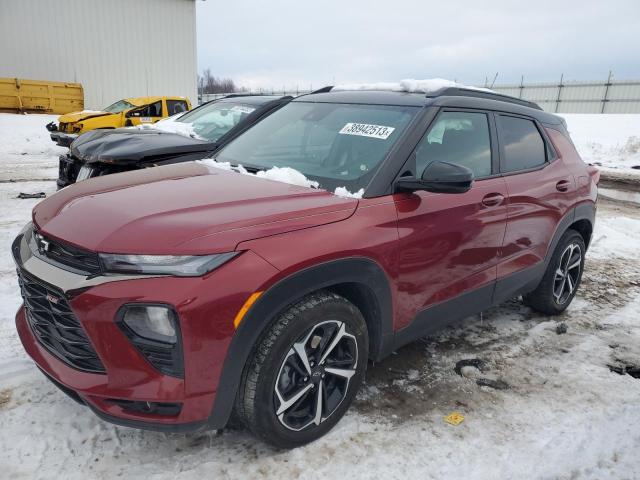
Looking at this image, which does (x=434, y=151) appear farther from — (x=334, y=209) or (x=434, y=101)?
(x=334, y=209)

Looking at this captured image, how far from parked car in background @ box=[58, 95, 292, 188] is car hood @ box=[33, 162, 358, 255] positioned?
4.46 feet

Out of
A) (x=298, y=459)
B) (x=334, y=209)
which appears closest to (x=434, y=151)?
(x=334, y=209)

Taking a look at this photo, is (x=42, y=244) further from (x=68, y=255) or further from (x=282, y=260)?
(x=282, y=260)

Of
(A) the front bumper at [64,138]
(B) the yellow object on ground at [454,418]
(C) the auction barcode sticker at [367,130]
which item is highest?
(C) the auction barcode sticker at [367,130]

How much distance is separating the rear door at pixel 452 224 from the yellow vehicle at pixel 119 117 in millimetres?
11394

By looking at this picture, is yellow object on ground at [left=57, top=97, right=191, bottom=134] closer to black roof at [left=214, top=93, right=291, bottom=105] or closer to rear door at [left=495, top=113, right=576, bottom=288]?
black roof at [left=214, top=93, right=291, bottom=105]

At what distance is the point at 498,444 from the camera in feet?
8.34

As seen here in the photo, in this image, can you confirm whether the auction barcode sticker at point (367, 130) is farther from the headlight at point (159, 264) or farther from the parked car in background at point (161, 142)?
the headlight at point (159, 264)

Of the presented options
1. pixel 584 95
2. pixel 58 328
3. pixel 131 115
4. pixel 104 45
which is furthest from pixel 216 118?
pixel 584 95

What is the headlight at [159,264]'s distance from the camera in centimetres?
194

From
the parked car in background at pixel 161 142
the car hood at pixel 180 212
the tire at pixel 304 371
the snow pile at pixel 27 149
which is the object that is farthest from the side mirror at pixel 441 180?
the snow pile at pixel 27 149

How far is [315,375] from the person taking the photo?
238 cm

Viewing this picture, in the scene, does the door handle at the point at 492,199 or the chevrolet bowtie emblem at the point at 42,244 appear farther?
the door handle at the point at 492,199

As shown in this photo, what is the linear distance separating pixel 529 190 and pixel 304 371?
2193mm
